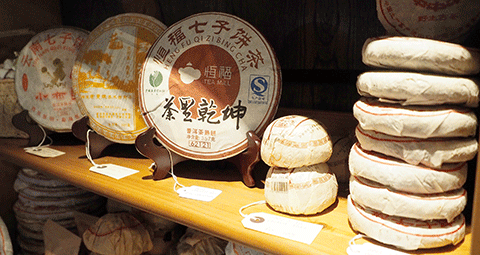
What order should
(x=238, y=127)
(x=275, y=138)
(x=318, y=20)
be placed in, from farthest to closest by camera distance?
(x=318, y=20), (x=238, y=127), (x=275, y=138)

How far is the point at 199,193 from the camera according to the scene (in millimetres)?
905

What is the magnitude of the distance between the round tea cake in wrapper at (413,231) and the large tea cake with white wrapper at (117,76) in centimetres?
77

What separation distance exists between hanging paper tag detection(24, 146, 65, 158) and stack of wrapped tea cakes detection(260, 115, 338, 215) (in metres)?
0.84

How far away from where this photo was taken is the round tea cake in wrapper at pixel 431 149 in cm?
58

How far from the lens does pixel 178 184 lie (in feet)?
3.18

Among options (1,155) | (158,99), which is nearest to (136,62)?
(158,99)

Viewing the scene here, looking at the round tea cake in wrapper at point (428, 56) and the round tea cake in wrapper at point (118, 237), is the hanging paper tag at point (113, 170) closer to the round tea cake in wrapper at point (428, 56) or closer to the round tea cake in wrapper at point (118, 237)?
the round tea cake in wrapper at point (118, 237)

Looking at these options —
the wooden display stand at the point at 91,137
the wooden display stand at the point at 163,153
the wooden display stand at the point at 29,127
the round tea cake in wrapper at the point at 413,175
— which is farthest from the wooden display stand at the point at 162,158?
the wooden display stand at the point at 29,127

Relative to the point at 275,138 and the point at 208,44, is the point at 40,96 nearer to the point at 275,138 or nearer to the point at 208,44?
the point at 208,44

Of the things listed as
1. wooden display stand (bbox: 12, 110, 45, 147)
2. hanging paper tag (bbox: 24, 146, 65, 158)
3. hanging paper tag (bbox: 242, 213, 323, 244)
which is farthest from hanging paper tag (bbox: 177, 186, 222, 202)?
wooden display stand (bbox: 12, 110, 45, 147)

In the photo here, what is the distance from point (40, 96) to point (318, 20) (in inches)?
40.7

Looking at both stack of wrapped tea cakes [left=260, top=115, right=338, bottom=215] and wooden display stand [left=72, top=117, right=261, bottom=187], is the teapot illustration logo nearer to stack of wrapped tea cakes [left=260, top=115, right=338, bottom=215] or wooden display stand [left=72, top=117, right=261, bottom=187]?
wooden display stand [left=72, top=117, right=261, bottom=187]

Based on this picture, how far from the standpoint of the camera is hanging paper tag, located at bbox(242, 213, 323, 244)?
2.27ft

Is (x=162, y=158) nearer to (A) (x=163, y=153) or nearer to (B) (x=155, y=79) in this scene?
(A) (x=163, y=153)
